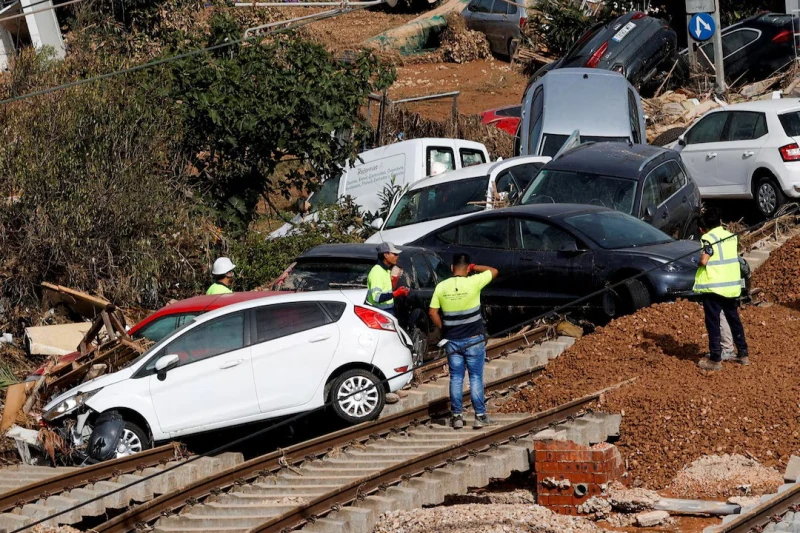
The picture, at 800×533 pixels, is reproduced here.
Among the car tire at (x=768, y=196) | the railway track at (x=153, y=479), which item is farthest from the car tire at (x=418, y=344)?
the car tire at (x=768, y=196)

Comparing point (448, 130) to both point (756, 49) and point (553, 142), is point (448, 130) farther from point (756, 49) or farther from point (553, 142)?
point (756, 49)

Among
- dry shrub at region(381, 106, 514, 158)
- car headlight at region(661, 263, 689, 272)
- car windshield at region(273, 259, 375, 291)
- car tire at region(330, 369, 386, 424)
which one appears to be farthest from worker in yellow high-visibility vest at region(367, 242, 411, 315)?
dry shrub at region(381, 106, 514, 158)

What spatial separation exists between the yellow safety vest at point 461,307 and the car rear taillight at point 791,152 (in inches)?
310

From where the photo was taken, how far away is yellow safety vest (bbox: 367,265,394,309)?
1372 cm

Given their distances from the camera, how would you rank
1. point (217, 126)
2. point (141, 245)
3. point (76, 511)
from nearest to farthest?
point (76, 511) < point (141, 245) < point (217, 126)

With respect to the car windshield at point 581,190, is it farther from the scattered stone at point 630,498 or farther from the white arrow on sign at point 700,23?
the white arrow on sign at point 700,23

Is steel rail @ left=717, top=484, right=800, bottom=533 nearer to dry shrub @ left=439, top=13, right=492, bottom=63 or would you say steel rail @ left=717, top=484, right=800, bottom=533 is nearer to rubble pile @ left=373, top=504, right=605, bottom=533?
rubble pile @ left=373, top=504, right=605, bottom=533

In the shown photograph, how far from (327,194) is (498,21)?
631 inches

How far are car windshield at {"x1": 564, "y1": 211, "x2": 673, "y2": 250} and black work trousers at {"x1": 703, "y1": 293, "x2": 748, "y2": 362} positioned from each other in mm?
2426

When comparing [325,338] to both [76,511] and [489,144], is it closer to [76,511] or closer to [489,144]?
[76,511]

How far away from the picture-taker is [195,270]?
19.2 m

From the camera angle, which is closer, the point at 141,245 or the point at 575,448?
the point at 575,448

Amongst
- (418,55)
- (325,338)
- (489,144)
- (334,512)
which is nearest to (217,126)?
(489,144)

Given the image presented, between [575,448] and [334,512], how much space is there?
7.03ft
